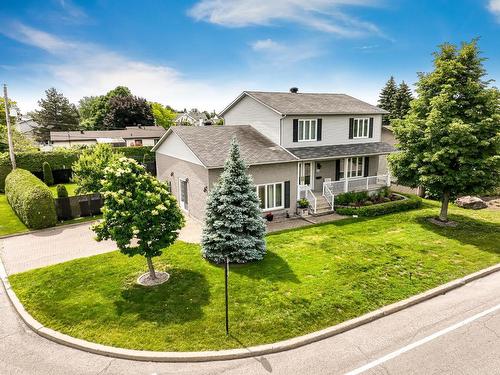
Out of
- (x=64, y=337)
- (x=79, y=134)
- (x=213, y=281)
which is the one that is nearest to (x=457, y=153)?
(x=213, y=281)

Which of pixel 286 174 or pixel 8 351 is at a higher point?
pixel 286 174

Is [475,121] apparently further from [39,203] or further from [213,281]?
[39,203]

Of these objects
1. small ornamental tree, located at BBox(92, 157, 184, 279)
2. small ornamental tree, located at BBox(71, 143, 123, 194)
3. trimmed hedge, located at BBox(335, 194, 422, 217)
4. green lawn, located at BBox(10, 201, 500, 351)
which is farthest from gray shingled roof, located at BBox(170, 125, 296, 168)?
small ornamental tree, located at BBox(92, 157, 184, 279)

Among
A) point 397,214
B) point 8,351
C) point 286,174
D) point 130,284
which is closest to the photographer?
point 8,351

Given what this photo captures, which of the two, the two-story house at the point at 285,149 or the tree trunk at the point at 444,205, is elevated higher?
the two-story house at the point at 285,149

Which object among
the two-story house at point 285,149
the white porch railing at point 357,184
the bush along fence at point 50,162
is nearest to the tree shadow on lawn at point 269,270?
the two-story house at point 285,149

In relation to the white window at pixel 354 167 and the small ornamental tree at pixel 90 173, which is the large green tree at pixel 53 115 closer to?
the small ornamental tree at pixel 90 173
